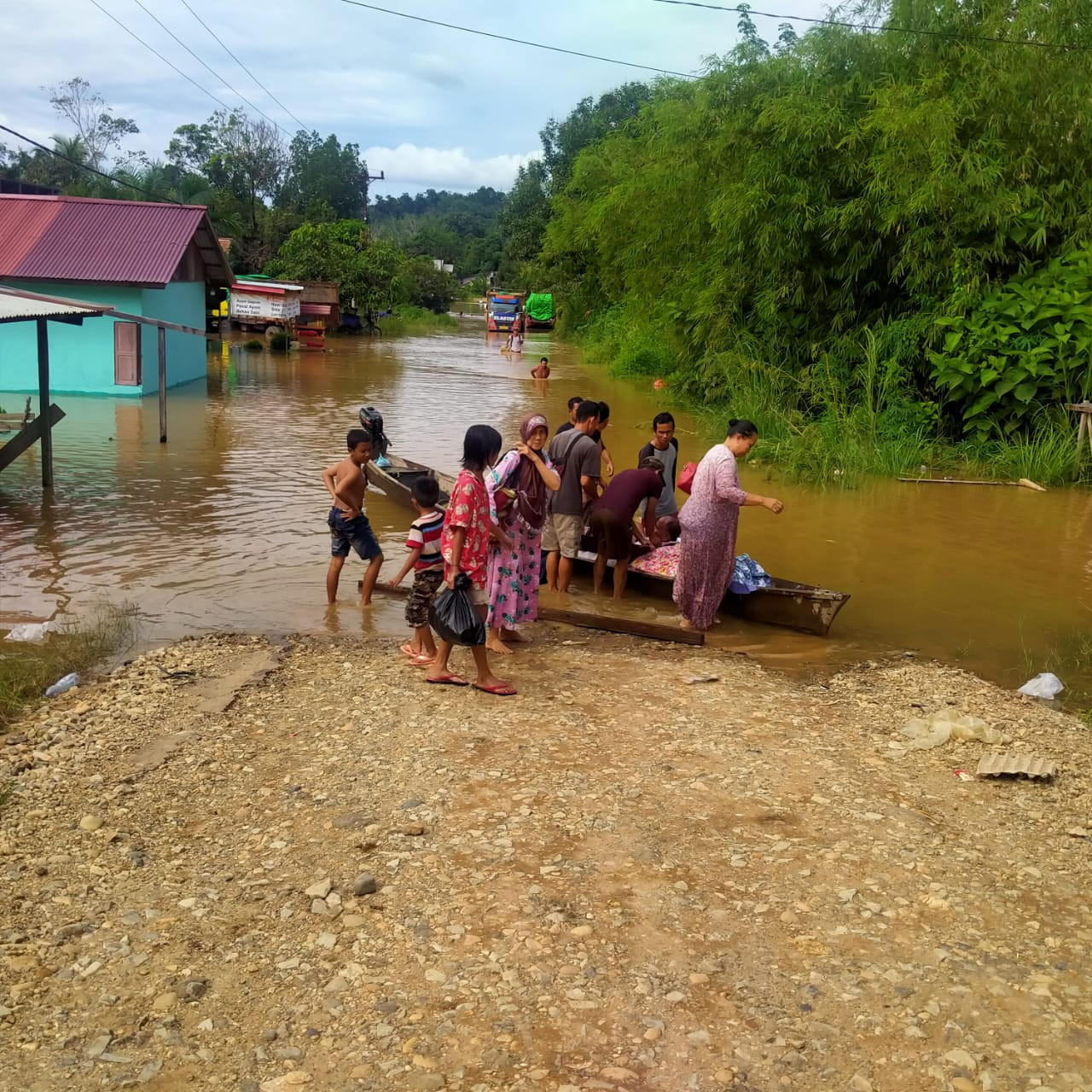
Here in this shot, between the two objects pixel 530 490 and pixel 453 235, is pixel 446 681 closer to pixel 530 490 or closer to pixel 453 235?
pixel 530 490

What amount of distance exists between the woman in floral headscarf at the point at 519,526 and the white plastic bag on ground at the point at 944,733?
2.55 metres

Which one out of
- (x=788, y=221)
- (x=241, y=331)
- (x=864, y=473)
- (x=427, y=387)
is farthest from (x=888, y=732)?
(x=241, y=331)

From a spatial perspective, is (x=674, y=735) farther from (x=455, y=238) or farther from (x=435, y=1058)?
(x=455, y=238)

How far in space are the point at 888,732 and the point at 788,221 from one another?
38.7 feet

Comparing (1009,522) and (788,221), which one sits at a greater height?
(788,221)

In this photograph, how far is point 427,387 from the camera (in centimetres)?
2530

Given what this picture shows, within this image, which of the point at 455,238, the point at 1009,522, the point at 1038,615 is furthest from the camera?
the point at 455,238

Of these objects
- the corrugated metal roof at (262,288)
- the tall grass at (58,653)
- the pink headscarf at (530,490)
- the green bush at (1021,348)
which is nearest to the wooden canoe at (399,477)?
the tall grass at (58,653)

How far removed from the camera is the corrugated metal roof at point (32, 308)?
11.3m

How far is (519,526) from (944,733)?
2.84 meters

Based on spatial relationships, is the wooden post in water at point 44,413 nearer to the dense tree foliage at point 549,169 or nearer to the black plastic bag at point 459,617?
the black plastic bag at point 459,617

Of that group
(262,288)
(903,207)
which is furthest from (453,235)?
(903,207)

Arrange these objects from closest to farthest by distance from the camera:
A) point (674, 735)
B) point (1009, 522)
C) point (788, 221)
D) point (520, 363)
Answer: point (674, 735) → point (1009, 522) → point (788, 221) → point (520, 363)

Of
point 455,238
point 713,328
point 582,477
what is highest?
point 455,238
